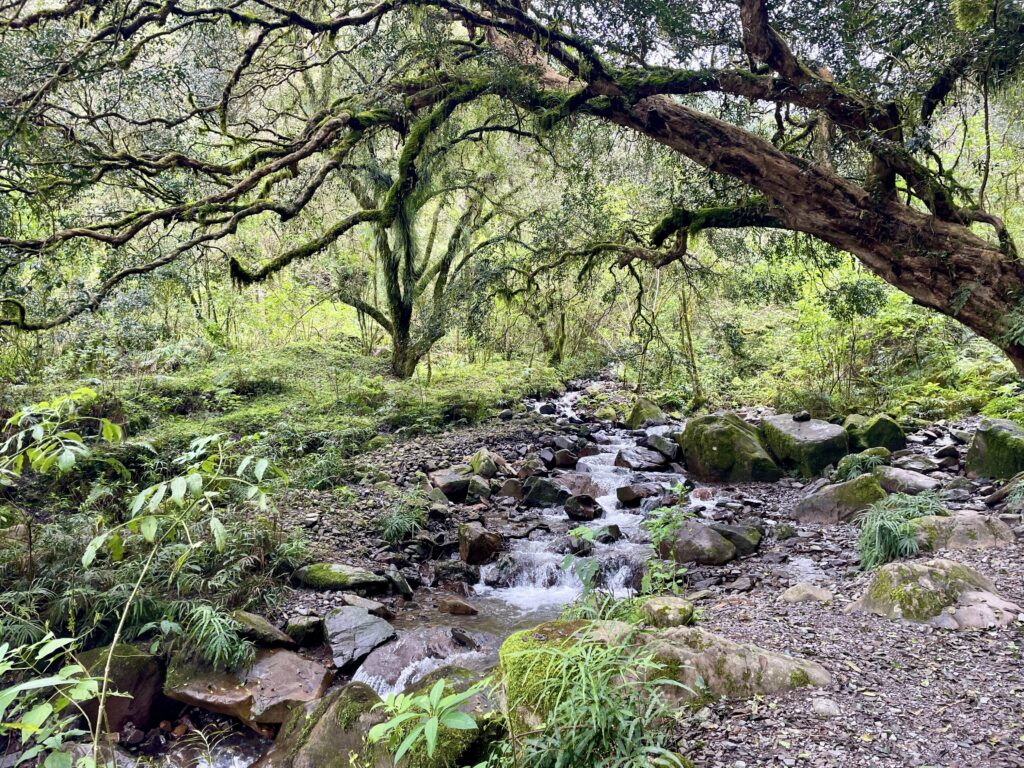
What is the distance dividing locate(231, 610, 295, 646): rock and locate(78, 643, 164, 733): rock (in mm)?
638

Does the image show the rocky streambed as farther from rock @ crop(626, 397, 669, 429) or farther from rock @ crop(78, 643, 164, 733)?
rock @ crop(626, 397, 669, 429)

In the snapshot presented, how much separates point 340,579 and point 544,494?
12.5ft

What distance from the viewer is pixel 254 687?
4496 mm

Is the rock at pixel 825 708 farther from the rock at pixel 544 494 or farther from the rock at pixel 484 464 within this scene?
the rock at pixel 484 464

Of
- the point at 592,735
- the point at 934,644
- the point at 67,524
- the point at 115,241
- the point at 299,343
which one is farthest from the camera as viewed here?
the point at 299,343

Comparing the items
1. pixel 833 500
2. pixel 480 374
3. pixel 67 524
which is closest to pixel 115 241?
pixel 67 524

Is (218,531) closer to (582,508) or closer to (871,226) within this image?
(871,226)

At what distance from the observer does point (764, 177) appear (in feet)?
21.3

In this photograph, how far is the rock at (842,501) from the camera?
7134 mm

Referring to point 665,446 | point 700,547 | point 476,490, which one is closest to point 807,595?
point 700,547

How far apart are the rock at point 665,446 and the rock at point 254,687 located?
302 inches

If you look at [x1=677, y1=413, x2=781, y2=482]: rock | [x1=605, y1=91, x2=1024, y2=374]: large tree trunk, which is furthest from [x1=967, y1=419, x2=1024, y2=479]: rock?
[x1=677, y1=413, x2=781, y2=482]: rock

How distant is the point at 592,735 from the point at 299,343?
14.5 m

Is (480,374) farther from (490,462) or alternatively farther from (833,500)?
(833,500)
